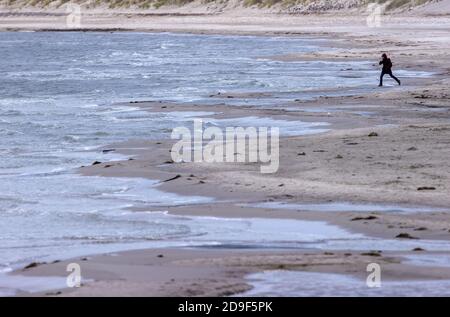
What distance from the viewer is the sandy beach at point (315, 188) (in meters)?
9.64

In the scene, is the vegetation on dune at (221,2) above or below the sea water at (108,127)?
below

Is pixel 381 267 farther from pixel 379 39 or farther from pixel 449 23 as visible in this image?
pixel 449 23

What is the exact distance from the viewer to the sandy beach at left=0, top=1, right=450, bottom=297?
9.64 m

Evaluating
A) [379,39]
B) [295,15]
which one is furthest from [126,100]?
[295,15]

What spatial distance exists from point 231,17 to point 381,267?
304ft

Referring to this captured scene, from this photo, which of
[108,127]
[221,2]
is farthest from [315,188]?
[221,2]

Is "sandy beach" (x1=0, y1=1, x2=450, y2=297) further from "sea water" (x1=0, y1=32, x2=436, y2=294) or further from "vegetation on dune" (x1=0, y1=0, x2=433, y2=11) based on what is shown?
"vegetation on dune" (x1=0, y1=0, x2=433, y2=11)

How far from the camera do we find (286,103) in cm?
2748

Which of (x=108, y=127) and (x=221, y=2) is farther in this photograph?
(x=221, y=2)

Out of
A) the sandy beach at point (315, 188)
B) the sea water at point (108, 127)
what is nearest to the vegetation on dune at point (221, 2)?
the sea water at point (108, 127)

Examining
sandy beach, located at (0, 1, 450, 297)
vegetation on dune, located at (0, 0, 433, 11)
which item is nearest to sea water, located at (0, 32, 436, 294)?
sandy beach, located at (0, 1, 450, 297)

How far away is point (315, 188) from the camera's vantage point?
14242 millimetres

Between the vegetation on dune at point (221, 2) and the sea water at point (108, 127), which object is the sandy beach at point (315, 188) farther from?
the vegetation on dune at point (221, 2)

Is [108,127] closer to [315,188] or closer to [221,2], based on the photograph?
[315,188]
